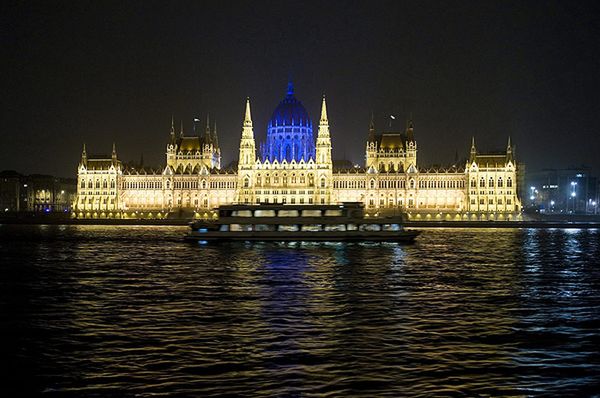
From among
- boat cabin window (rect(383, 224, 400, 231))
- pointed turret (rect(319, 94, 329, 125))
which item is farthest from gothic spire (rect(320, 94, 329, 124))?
boat cabin window (rect(383, 224, 400, 231))

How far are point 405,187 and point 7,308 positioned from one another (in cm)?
14765

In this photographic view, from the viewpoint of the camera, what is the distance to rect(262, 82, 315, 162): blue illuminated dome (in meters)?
188

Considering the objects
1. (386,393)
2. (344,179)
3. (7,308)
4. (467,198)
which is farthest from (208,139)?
(386,393)

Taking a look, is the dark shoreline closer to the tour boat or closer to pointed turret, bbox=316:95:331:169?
pointed turret, bbox=316:95:331:169

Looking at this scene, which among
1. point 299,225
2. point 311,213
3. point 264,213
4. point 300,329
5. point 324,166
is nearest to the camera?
point 300,329

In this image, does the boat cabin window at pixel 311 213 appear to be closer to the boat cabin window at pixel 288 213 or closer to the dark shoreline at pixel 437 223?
the boat cabin window at pixel 288 213

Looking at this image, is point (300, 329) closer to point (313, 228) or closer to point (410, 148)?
point (313, 228)

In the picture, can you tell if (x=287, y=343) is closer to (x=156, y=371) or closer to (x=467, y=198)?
(x=156, y=371)

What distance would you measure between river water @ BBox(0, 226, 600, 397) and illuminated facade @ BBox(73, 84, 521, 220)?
390ft

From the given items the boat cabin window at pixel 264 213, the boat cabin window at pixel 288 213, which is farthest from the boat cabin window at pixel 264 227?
the boat cabin window at pixel 288 213

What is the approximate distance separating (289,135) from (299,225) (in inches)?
4557

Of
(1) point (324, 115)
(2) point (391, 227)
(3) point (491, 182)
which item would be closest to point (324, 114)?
(1) point (324, 115)

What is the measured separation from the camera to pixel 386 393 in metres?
17.1

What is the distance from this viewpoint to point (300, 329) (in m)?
A: 24.5
